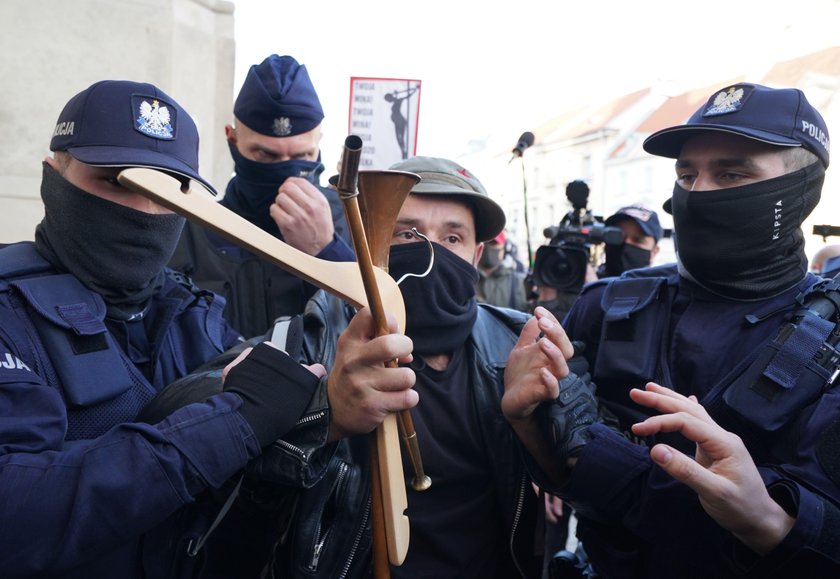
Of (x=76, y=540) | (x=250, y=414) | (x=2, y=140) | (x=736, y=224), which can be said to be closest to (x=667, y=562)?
(x=736, y=224)

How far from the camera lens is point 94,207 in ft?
5.39

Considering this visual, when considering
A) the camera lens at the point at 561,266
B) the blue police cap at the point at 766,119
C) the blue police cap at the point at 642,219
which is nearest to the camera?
the blue police cap at the point at 766,119

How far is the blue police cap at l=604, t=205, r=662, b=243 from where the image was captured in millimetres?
4281

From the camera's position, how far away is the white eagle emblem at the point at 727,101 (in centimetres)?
195

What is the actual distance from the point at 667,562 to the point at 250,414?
1142 millimetres

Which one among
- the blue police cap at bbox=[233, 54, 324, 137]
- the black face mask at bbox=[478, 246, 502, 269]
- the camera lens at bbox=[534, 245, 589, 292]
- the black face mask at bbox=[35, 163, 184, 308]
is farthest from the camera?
the black face mask at bbox=[478, 246, 502, 269]

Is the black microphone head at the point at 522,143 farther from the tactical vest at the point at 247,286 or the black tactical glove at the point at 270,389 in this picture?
the black tactical glove at the point at 270,389

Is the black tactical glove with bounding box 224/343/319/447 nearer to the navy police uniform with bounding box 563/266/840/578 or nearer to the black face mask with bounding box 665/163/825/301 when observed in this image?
the navy police uniform with bounding box 563/266/840/578

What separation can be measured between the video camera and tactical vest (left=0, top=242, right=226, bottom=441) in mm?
2302

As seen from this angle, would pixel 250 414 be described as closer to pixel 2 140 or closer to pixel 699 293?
pixel 699 293

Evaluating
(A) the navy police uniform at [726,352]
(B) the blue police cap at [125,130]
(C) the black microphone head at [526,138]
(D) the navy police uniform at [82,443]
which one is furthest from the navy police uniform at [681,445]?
(C) the black microphone head at [526,138]

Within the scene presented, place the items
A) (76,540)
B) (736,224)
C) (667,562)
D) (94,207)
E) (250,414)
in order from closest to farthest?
(76,540) → (250,414) → (94,207) → (667,562) → (736,224)

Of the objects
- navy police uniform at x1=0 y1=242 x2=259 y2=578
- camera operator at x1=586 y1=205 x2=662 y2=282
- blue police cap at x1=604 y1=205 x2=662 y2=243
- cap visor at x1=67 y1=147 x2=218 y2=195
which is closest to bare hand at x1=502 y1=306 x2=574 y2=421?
navy police uniform at x1=0 y1=242 x2=259 y2=578

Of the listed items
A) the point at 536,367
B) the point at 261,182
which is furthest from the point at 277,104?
the point at 536,367
